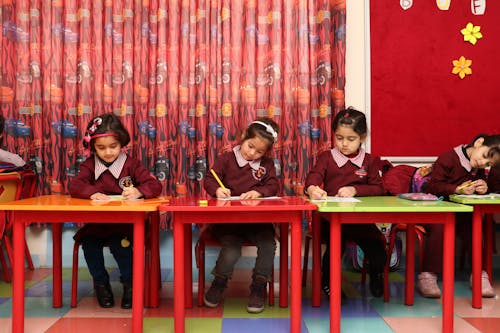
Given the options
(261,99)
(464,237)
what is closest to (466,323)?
(464,237)

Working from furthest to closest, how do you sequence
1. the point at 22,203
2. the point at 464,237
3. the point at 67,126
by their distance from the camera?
1. the point at 67,126
2. the point at 464,237
3. the point at 22,203

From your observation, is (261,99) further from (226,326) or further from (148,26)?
(226,326)

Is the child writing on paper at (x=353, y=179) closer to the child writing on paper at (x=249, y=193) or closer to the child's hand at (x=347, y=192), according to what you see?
the child's hand at (x=347, y=192)

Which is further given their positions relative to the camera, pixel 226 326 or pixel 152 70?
pixel 152 70

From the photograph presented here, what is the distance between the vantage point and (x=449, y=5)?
10.9 ft

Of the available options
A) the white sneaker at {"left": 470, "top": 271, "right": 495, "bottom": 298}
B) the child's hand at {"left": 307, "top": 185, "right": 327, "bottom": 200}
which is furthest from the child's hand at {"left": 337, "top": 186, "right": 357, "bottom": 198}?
the white sneaker at {"left": 470, "top": 271, "right": 495, "bottom": 298}

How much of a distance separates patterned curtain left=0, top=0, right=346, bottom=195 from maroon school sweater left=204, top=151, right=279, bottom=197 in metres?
0.44

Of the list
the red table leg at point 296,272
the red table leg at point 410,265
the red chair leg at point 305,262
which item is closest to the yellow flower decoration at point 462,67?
the red table leg at point 410,265

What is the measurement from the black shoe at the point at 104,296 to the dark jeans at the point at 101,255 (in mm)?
28

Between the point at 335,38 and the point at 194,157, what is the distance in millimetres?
1244

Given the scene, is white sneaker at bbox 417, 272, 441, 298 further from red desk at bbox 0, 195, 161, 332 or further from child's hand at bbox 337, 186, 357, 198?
red desk at bbox 0, 195, 161, 332

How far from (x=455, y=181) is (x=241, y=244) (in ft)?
4.39

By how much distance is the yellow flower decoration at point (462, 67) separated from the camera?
3.35m

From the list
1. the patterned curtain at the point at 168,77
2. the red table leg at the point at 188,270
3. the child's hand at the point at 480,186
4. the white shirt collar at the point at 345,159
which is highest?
the patterned curtain at the point at 168,77
